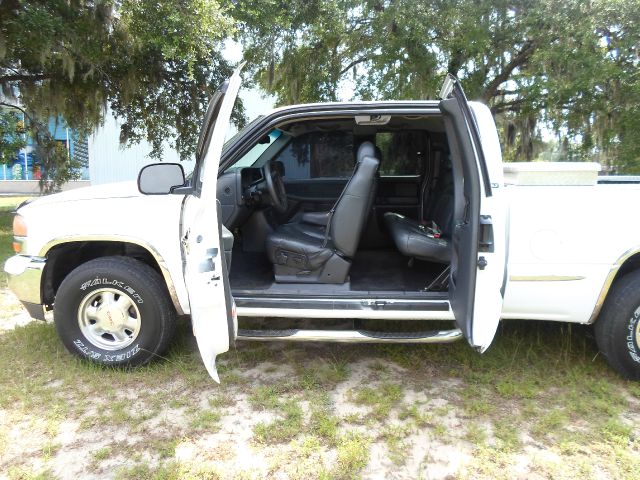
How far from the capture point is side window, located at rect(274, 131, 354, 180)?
4742 mm

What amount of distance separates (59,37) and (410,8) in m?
6.68

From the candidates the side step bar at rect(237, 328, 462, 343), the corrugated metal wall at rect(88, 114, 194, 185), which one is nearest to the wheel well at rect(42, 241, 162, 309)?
the side step bar at rect(237, 328, 462, 343)

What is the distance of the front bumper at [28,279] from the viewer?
347 centimetres

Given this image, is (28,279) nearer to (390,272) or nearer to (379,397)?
(379,397)

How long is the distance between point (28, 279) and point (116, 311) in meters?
0.70

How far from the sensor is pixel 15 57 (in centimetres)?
1052

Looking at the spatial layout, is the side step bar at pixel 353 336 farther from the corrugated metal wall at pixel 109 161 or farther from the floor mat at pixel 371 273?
the corrugated metal wall at pixel 109 161

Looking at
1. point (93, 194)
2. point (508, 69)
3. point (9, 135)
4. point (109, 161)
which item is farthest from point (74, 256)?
point (109, 161)

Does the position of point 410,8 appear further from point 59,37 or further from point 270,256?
point 270,256

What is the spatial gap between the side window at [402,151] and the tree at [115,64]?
16.0 ft

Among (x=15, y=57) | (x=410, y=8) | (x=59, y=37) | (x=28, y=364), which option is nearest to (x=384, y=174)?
(x=28, y=364)

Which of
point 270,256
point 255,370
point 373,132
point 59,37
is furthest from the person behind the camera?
point 59,37

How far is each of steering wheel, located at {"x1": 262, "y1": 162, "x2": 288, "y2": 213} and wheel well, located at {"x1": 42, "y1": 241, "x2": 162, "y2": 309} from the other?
1.21 m

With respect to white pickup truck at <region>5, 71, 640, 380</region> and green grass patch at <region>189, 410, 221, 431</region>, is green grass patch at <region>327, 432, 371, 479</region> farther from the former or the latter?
green grass patch at <region>189, 410, 221, 431</region>
